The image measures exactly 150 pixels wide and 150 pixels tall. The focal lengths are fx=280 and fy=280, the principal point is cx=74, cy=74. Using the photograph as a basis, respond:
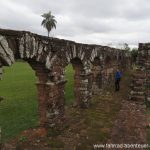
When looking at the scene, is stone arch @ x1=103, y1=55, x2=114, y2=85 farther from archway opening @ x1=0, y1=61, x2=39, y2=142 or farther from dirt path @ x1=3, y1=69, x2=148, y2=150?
archway opening @ x1=0, y1=61, x2=39, y2=142

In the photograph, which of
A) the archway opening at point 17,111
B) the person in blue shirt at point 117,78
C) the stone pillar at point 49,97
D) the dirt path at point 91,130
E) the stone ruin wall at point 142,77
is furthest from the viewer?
the person in blue shirt at point 117,78

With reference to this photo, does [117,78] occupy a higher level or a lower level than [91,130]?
higher

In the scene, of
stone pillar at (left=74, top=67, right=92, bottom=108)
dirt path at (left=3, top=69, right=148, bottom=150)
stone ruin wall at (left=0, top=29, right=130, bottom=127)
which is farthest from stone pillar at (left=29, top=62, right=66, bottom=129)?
stone pillar at (left=74, top=67, right=92, bottom=108)

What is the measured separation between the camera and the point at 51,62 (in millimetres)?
9195

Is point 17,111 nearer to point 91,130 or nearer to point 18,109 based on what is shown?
point 18,109

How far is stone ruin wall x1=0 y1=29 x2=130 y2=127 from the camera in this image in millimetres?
7109

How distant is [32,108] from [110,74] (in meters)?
8.03

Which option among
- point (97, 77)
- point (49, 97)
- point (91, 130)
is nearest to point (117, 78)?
point (97, 77)

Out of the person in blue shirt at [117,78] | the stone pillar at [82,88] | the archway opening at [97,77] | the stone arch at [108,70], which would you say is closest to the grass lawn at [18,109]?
the stone pillar at [82,88]

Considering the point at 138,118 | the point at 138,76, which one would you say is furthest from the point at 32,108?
the point at 138,76

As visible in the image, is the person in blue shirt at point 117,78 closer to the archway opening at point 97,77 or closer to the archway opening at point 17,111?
the archway opening at point 97,77

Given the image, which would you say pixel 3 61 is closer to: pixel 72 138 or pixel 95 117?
pixel 72 138

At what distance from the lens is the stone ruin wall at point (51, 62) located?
7109 millimetres

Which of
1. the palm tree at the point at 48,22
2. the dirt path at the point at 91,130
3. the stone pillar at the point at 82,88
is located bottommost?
the dirt path at the point at 91,130
